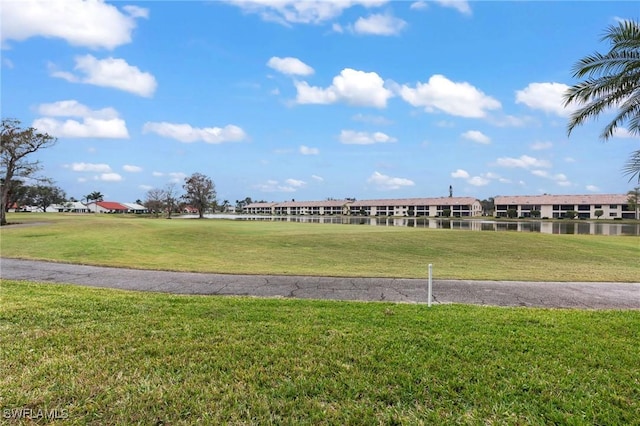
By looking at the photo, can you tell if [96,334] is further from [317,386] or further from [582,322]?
[582,322]

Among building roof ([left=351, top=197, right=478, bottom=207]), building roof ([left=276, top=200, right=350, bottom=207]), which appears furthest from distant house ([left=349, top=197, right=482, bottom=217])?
building roof ([left=276, top=200, right=350, bottom=207])

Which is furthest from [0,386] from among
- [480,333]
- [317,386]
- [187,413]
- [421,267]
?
[421,267]

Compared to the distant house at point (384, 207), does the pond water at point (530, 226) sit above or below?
below

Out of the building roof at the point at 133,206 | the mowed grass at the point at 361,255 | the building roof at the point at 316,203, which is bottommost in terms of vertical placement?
the mowed grass at the point at 361,255

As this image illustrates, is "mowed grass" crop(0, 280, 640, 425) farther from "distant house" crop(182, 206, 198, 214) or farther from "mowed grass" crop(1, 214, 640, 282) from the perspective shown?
"distant house" crop(182, 206, 198, 214)

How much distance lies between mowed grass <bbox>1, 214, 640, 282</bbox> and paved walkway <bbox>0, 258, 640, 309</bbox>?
1272 millimetres

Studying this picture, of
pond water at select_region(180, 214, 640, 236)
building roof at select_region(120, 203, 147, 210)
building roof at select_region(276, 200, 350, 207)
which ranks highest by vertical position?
building roof at select_region(276, 200, 350, 207)

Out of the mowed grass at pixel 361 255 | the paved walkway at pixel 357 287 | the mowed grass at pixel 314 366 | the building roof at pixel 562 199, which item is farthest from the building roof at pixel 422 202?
the mowed grass at pixel 314 366

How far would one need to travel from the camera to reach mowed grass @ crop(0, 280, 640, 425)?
130 inches

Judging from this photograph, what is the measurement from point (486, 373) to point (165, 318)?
4.59m

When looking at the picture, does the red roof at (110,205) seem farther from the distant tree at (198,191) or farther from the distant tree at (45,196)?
the distant tree at (198,191)

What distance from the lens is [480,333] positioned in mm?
5266

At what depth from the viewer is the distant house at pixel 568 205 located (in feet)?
317

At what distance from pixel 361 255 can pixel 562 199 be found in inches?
4361
